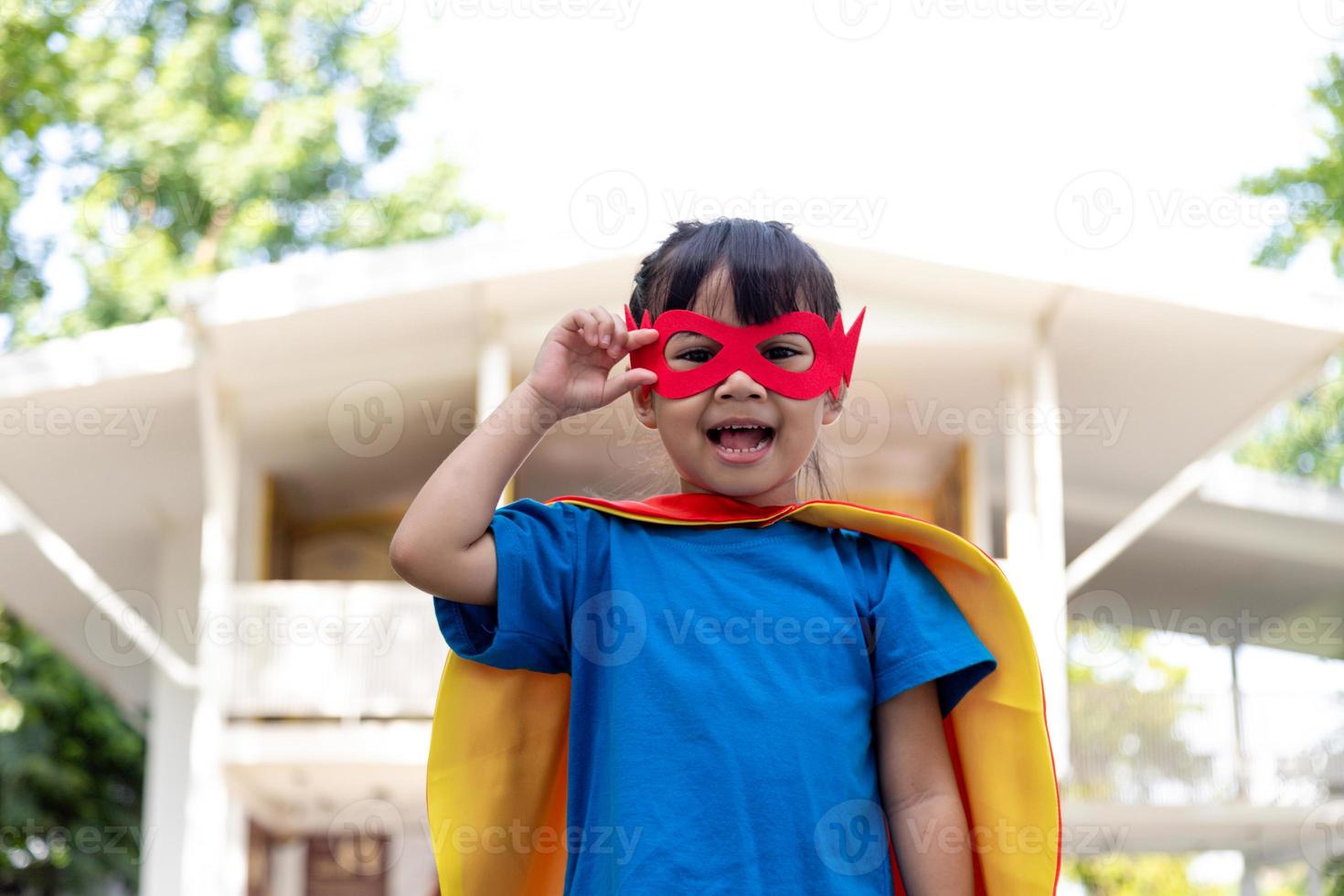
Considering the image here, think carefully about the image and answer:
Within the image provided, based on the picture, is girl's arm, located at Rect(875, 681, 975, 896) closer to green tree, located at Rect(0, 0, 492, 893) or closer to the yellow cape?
the yellow cape

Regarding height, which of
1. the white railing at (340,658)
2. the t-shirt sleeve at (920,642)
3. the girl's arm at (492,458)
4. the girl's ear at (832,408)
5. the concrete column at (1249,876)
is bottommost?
the t-shirt sleeve at (920,642)

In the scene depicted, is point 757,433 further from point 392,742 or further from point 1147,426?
point 1147,426

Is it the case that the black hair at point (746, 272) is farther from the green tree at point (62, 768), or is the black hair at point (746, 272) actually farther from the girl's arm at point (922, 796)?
the green tree at point (62, 768)

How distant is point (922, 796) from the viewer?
2.15m

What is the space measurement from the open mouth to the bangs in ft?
0.51

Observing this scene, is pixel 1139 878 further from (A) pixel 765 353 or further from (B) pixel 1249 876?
(A) pixel 765 353

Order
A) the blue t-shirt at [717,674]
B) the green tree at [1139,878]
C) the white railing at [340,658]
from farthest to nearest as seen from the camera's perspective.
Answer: the green tree at [1139,878], the white railing at [340,658], the blue t-shirt at [717,674]

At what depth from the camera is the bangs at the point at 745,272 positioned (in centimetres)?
226

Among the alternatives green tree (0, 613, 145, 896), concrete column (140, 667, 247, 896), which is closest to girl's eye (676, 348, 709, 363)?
concrete column (140, 667, 247, 896)

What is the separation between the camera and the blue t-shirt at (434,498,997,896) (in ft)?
6.54

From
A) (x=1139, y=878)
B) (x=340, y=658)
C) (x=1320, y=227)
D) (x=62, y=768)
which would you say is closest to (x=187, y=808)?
(x=340, y=658)

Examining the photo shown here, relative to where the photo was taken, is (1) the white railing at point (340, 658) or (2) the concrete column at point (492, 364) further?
(1) the white railing at point (340, 658)

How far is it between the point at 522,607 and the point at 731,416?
0.40m

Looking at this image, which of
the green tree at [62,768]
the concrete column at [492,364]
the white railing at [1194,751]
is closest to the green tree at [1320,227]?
the white railing at [1194,751]
